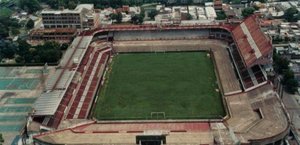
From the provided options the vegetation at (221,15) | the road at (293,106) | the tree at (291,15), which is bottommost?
the road at (293,106)

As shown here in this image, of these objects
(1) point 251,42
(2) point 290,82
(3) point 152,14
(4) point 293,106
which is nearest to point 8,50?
(3) point 152,14

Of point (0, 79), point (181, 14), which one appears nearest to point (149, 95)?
point (0, 79)

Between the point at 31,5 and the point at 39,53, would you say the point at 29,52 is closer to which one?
the point at 39,53

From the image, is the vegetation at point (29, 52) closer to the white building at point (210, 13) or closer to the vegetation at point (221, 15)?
the white building at point (210, 13)

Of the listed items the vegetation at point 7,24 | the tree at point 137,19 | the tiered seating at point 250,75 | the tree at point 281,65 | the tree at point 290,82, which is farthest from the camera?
the tree at point 137,19

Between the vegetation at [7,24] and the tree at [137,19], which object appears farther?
the tree at [137,19]

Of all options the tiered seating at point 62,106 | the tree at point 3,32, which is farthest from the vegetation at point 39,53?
the tiered seating at point 62,106

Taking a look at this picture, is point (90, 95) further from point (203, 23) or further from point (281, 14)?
point (281, 14)
